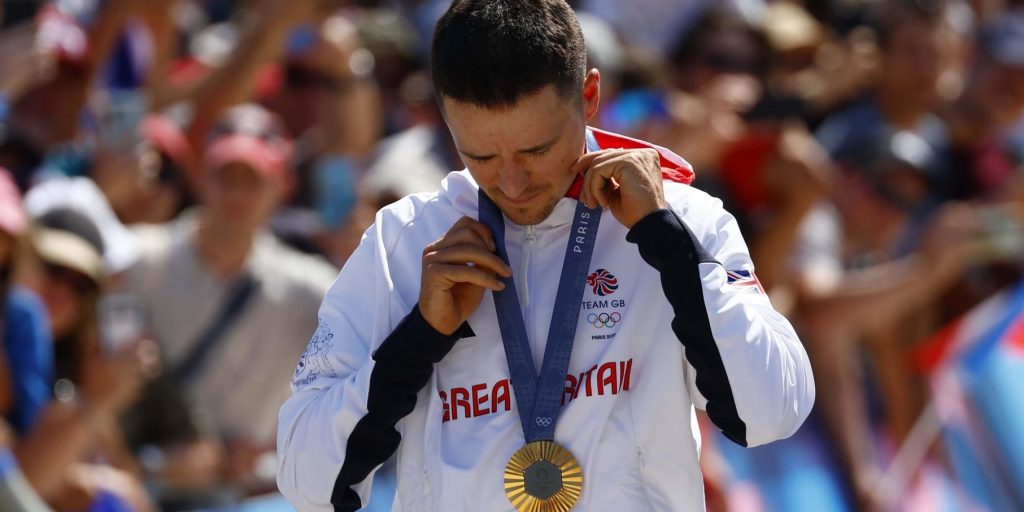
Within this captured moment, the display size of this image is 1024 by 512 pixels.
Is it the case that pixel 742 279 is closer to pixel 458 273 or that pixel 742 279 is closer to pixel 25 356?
pixel 458 273

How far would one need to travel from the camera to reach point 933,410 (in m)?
7.42

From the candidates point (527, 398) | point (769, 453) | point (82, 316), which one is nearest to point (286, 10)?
point (82, 316)

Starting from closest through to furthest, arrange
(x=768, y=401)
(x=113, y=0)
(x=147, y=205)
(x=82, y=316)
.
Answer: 1. (x=768, y=401)
2. (x=82, y=316)
3. (x=147, y=205)
4. (x=113, y=0)

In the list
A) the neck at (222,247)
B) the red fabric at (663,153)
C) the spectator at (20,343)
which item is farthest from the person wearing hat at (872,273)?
the red fabric at (663,153)

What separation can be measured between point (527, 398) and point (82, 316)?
11.3ft

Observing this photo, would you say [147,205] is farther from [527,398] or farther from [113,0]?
[527,398]

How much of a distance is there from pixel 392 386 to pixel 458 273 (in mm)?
253

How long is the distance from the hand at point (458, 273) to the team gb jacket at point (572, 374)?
4 centimetres

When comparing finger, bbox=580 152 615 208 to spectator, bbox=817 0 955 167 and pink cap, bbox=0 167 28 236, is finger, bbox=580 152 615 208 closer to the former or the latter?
pink cap, bbox=0 167 28 236

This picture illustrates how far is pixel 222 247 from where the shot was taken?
6348 mm

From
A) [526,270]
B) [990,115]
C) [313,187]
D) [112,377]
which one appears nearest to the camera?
[526,270]

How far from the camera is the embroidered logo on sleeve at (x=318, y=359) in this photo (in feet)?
9.86

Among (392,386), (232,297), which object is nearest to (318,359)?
(392,386)

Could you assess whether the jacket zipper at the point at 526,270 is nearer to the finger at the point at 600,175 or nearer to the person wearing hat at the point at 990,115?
the finger at the point at 600,175
